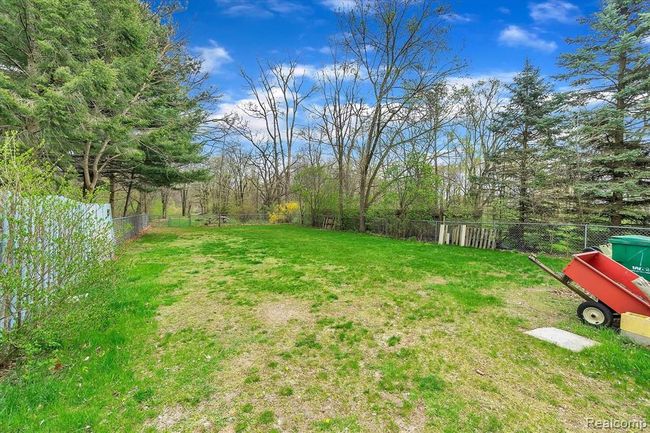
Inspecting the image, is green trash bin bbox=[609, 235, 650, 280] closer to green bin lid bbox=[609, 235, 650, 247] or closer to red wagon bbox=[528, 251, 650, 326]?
green bin lid bbox=[609, 235, 650, 247]

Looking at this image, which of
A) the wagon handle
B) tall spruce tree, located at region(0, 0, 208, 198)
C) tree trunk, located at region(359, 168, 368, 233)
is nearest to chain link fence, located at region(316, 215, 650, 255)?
tree trunk, located at region(359, 168, 368, 233)

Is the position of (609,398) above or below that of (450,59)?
below

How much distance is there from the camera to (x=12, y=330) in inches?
101

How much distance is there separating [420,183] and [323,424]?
1225 centimetres

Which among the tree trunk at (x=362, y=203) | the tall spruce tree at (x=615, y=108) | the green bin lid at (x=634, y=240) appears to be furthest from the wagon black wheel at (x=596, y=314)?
the tree trunk at (x=362, y=203)

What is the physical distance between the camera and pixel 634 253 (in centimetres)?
431

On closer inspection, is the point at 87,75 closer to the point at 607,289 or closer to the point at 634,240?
the point at 607,289

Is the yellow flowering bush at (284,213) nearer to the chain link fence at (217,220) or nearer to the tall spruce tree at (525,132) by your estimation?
the chain link fence at (217,220)

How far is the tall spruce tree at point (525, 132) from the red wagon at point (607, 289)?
854cm

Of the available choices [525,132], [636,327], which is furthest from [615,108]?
[636,327]

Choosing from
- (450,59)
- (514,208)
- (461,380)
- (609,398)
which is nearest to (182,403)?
(461,380)

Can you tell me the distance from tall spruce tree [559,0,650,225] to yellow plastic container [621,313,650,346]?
746 centimetres

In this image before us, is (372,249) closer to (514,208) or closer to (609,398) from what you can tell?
(514,208)

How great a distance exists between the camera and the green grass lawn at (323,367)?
212cm
